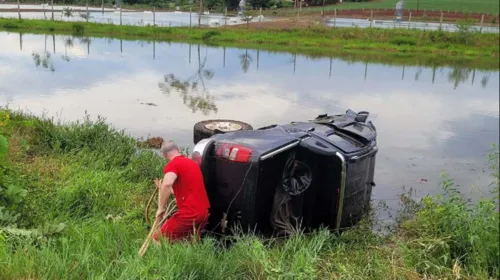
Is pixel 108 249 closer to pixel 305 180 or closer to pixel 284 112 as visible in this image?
pixel 305 180

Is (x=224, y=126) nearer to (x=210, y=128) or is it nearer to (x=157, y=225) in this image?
(x=210, y=128)

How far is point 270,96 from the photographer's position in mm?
14422

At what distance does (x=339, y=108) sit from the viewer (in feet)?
42.1

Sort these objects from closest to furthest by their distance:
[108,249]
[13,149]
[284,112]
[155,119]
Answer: [108,249], [13,149], [155,119], [284,112]

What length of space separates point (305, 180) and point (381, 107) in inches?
324

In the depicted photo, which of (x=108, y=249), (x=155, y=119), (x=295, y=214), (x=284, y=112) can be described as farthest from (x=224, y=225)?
(x=284, y=112)

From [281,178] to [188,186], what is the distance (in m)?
0.93

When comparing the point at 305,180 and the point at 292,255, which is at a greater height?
the point at 305,180

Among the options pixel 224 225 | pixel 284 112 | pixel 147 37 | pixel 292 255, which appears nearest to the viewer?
pixel 292 255

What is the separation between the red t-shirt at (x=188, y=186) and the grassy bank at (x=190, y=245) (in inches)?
14.9

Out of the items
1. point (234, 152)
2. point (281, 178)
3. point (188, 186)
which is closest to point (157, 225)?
point (188, 186)

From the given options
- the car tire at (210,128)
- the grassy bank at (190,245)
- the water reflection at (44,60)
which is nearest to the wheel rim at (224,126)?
the car tire at (210,128)

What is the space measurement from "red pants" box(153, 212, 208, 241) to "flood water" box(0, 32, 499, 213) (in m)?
2.67

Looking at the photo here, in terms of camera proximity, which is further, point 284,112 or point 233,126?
point 284,112
